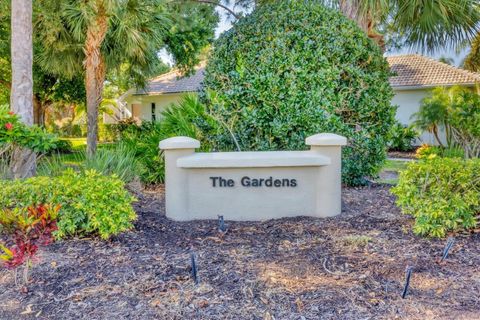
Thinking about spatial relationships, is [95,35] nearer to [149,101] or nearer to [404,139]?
[404,139]

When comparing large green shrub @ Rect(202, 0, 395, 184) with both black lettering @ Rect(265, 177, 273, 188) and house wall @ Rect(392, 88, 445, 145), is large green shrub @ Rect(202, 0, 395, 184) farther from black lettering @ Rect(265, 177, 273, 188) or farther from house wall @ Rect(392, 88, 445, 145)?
house wall @ Rect(392, 88, 445, 145)

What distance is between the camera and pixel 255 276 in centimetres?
413

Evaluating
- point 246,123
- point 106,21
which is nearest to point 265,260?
point 246,123

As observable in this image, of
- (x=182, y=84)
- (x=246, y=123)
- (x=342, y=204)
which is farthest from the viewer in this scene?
(x=182, y=84)

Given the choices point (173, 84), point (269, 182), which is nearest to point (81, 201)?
point (269, 182)

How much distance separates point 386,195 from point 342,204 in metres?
1.21

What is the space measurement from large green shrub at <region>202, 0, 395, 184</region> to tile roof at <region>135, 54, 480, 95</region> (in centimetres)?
1186

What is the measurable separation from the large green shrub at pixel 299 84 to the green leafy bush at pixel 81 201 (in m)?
3.09

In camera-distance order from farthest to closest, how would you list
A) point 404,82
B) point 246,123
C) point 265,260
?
1. point 404,82
2. point 246,123
3. point 265,260

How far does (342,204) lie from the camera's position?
23.3ft

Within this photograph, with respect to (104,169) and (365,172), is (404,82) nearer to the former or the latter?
(365,172)

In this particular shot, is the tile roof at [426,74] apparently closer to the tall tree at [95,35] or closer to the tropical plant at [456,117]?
the tropical plant at [456,117]

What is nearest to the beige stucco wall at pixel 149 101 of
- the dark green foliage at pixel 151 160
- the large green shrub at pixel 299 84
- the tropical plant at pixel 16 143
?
the dark green foliage at pixel 151 160

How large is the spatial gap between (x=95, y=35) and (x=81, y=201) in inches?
359
